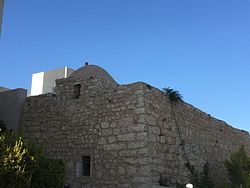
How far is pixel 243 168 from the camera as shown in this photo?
12836mm

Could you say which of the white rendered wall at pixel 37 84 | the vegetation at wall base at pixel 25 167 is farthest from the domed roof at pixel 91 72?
the white rendered wall at pixel 37 84

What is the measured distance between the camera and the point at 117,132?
11.1 meters

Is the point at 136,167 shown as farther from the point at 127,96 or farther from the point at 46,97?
the point at 46,97

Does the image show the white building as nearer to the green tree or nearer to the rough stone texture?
the rough stone texture

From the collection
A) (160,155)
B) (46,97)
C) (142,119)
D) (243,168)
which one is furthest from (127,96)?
(243,168)

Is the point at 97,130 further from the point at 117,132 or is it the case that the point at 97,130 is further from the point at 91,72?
the point at 91,72

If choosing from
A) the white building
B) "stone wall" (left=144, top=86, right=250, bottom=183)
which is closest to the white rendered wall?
the white building

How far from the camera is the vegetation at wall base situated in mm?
7449

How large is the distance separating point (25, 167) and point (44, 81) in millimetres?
13013

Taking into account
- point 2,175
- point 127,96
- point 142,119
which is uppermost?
point 127,96

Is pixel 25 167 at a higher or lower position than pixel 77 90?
lower

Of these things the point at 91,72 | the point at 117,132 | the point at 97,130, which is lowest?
the point at 117,132

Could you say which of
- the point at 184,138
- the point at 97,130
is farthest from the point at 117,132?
the point at 184,138

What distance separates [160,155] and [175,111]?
227cm
